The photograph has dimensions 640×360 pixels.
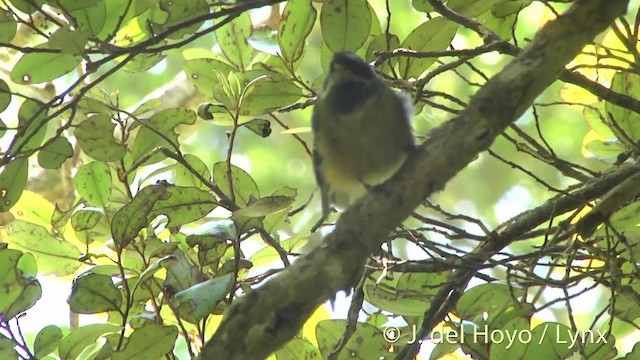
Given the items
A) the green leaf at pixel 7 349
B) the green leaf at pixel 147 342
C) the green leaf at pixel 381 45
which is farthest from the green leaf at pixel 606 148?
the green leaf at pixel 7 349

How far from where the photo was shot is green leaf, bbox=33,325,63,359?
1.35 metres

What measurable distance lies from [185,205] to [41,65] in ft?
1.15

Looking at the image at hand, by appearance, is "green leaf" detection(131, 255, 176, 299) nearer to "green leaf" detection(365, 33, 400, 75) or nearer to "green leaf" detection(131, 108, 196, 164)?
"green leaf" detection(131, 108, 196, 164)

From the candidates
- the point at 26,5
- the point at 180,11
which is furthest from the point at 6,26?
the point at 180,11

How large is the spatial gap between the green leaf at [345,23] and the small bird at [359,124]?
170 mm

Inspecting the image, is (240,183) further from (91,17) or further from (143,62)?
(91,17)

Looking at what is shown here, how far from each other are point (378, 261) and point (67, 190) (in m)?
1.60

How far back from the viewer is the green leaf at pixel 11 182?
1411mm

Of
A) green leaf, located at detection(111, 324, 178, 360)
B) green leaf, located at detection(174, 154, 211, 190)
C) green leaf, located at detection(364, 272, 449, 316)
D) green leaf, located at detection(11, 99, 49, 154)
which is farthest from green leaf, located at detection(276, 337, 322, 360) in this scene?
green leaf, located at detection(11, 99, 49, 154)

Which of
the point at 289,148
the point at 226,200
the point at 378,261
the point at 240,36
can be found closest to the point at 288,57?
the point at 240,36

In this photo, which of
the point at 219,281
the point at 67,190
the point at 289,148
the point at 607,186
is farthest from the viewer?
the point at 289,148

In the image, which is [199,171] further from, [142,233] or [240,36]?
[240,36]

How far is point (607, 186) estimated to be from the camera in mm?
1420

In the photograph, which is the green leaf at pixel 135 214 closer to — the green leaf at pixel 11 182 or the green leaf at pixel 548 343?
the green leaf at pixel 11 182
